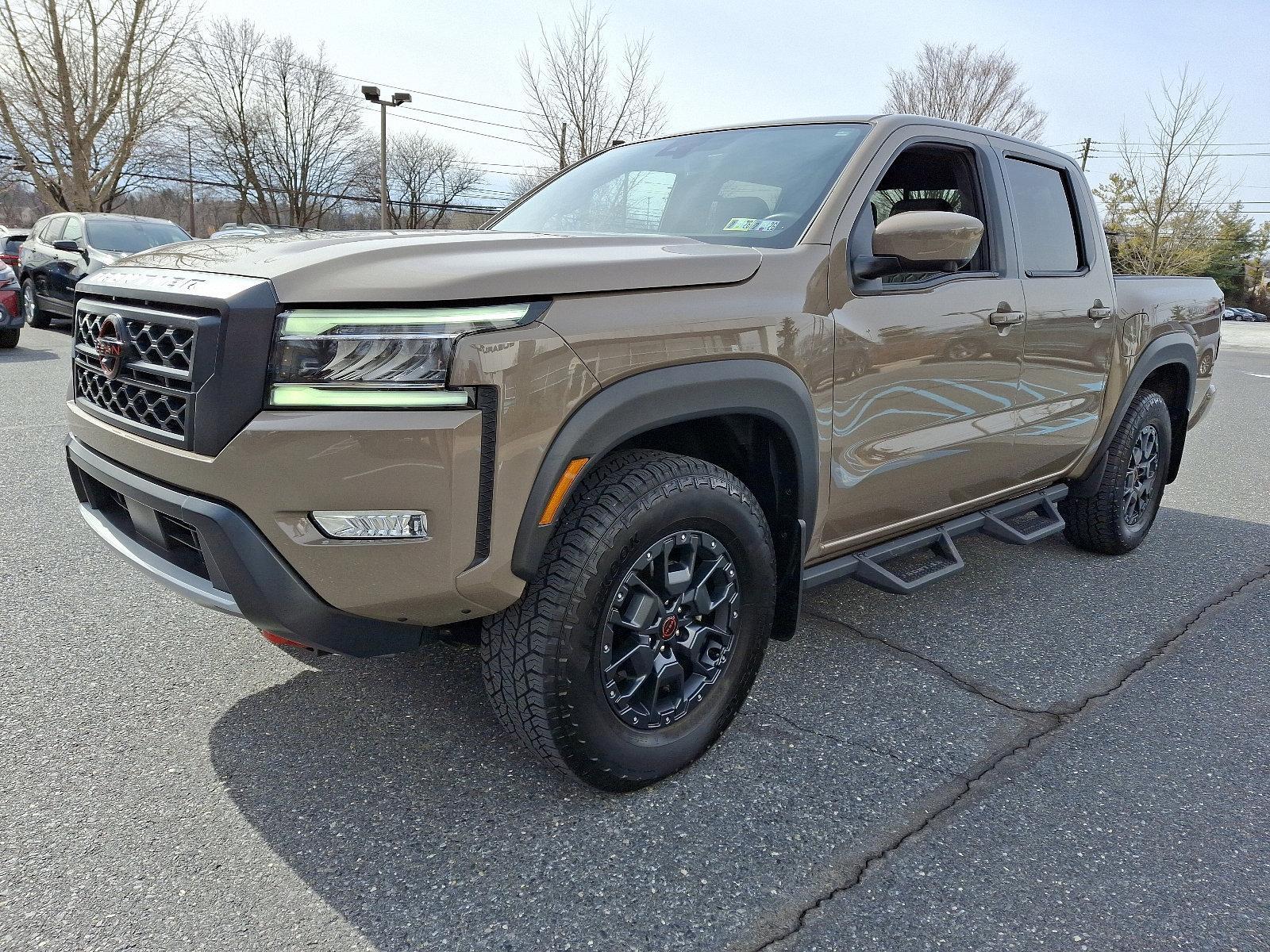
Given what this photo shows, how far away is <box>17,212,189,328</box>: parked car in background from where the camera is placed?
11.4 metres

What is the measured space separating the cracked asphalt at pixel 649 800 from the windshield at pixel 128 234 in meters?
9.74

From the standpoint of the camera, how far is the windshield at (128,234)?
11.5m

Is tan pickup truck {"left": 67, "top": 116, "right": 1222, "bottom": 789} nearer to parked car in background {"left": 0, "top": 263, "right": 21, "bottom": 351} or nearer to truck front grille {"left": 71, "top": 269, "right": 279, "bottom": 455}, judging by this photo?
truck front grille {"left": 71, "top": 269, "right": 279, "bottom": 455}

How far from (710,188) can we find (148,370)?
1.81 metres

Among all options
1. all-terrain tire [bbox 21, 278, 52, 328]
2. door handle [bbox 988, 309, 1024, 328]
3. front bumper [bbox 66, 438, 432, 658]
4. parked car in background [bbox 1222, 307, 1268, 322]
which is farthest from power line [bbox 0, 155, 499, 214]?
parked car in background [bbox 1222, 307, 1268, 322]

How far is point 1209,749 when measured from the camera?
2.69 m

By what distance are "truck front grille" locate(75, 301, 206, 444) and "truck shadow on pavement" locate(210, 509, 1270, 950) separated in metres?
0.95

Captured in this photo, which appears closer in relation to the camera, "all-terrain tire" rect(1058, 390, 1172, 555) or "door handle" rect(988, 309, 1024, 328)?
"door handle" rect(988, 309, 1024, 328)

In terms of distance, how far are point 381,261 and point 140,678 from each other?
1.73m

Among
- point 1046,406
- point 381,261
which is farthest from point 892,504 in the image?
point 381,261

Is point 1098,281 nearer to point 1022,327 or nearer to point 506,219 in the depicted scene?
point 1022,327

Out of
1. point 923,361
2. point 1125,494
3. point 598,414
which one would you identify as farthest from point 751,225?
point 1125,494

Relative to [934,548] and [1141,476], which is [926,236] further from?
[1141,476]

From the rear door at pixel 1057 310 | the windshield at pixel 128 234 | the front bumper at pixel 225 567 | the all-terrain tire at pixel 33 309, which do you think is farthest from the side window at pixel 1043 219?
the all-terrain tire at pixel 33 309
